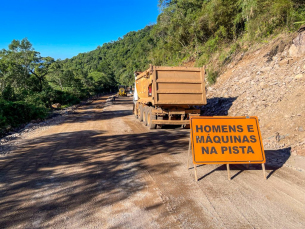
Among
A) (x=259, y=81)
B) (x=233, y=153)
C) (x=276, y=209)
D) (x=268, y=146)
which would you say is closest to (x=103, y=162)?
(x=233, y=153)

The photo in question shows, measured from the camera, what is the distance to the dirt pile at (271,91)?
7.44 m

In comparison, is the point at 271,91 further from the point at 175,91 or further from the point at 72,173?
the point at 72,173

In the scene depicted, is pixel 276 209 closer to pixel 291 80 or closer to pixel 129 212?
pixel 129 212

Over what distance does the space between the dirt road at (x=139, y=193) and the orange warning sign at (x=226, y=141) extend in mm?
437

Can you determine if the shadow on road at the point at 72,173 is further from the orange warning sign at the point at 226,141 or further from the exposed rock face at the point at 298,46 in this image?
the exposed rock face at the point at 298,46

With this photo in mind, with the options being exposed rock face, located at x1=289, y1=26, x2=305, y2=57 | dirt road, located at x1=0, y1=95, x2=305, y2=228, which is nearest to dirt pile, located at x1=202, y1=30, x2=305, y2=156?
exposed rock face, located at x1=289, y1=26, x2=305, y2=57

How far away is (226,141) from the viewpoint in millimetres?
5168

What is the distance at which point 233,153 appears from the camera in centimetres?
507

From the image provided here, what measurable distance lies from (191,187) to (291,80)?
8.25 metres

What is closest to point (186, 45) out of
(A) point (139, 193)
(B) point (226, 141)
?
(B) point (226, 141)

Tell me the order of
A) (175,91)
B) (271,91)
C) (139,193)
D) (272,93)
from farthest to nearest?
(271,91) < (272,93) < (175,91) < (139,193)

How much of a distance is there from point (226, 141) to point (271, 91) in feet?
22.0

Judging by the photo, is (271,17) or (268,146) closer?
(268,146)

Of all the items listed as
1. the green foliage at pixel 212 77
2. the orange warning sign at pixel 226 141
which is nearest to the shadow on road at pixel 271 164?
Answer: the orange warning sign at pixel 226 141
